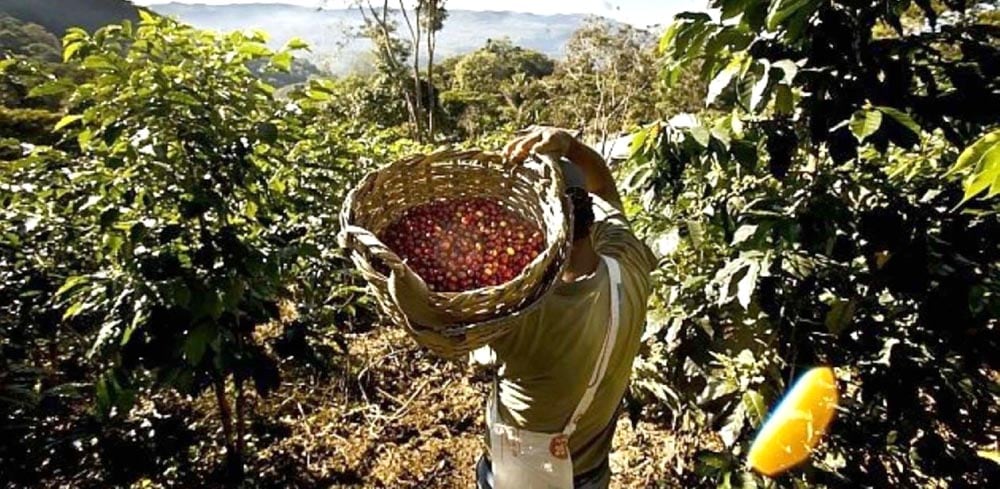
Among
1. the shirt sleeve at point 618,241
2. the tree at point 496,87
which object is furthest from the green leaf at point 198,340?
the tree at point 496,87

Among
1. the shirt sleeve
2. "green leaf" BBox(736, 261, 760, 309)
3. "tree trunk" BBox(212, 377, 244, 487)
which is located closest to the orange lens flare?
"green leaf" BBox(736, 261, 760, 309)

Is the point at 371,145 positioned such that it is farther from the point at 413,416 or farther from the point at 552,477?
the point at 552,477

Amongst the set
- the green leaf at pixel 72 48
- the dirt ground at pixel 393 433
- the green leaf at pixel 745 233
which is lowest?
the dirt ground at pixel 393 433

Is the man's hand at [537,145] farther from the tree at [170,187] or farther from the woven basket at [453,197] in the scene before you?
the tree at [170,187]

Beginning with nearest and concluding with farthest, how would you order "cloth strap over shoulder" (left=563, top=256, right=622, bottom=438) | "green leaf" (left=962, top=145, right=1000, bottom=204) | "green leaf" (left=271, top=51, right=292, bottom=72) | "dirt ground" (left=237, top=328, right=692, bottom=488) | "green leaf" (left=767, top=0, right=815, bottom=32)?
"green leaf" (left=962, top=145, right=1000, bottom=204) < "green leaf" (left=767, top=0, right=815, bottom=32) < "cloth strap over shoulder" (left=563, top=256, right=622, bottom=438) < "green leaf" (left=271, top=51, right=292, bottom=72) < "dirt ground" (left=237, top=328, right=692, bottom=488)

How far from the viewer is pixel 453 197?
56.1 inches

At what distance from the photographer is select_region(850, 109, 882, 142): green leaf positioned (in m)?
1.05

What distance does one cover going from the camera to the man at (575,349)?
3.49 ft

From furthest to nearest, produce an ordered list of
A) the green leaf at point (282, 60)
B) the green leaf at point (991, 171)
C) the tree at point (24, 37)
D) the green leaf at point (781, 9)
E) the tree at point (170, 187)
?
the tree at point (24, 37) → the green leaf at point (282, 60) → the tree at point (170, 187) → the green leaf at point (781, 9) → the green leaf at point (991, 171)

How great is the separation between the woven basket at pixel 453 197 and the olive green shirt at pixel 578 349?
8 cm

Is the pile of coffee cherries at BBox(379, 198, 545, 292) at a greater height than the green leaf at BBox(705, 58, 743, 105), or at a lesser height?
lesser

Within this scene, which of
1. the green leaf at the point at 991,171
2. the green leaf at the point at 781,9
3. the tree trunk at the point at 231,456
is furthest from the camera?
the tree trunk at the point at 231,456

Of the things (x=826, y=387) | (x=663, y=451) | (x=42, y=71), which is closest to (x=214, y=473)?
(x=42, y=71)

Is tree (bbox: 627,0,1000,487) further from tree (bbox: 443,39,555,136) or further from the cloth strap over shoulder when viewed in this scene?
tree (bbox: 443,39,555,136)
